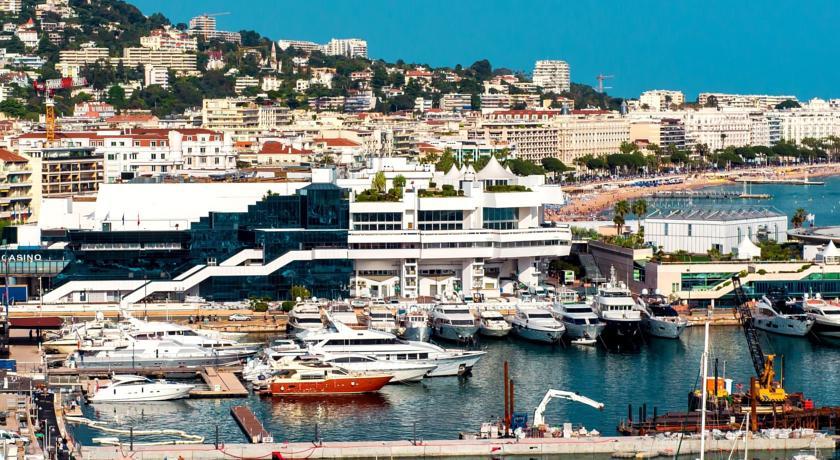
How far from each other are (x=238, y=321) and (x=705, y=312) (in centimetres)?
937

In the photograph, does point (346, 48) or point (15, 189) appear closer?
point (15, 189)

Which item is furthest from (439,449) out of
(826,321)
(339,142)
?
(339,142)

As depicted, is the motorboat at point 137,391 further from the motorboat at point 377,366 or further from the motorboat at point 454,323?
the motorboat at point 454,323

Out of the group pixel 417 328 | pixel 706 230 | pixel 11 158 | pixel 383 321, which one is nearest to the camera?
pixel 417 328

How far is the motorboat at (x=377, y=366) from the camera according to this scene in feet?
102

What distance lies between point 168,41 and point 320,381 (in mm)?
100819

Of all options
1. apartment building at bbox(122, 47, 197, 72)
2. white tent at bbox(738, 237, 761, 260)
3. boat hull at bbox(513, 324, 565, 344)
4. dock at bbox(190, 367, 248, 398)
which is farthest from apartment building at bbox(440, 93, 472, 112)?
dock at bbox(190, 367, 248, 398)

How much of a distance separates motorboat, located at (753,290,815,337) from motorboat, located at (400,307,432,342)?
21.9 feet

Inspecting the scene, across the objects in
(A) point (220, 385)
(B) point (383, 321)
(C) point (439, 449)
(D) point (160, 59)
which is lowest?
(C) point (439, 449)

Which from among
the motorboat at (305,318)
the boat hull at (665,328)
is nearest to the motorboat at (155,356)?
the motorboat at (305,318)

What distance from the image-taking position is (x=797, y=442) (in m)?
26.3

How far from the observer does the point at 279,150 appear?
73.0m

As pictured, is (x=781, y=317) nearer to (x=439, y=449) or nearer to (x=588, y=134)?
(x=439, y=449)

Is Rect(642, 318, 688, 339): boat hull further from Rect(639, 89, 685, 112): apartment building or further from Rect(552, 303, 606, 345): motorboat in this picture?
Rect(639, 89, 685, 112): apartment building
